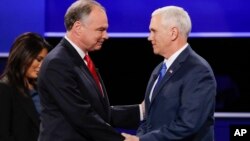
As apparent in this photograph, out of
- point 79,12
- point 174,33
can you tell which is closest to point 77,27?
point 79,12

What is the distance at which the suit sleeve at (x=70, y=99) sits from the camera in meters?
2.96

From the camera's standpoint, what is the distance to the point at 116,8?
479 cm

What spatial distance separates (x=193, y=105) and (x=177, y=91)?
115 mm

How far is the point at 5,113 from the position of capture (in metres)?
3.37

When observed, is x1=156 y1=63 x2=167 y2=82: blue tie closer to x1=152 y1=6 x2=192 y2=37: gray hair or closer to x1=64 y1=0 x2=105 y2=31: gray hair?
x1=152 y1=6 x2=192 y2=37: gray hair

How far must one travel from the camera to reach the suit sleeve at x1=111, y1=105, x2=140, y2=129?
3.54 m

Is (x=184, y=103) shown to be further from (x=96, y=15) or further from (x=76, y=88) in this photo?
(x=96, y=15)

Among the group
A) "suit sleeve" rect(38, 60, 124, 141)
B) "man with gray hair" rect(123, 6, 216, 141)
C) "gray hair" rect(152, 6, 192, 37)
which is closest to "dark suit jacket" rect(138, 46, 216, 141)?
"man with gray hair" rect(123, 6, 216, 141)

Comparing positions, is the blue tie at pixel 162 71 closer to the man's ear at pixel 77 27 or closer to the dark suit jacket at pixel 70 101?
the dark suit jacket at pixel 70 101

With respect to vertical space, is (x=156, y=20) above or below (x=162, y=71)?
above

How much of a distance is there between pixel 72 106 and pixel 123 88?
5.99ft

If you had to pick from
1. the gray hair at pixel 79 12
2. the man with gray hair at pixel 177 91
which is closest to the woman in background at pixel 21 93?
the gray hair at pixel 79 12

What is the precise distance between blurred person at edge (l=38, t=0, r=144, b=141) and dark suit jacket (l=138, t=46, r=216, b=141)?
232mm

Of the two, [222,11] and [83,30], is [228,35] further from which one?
[83,30]
